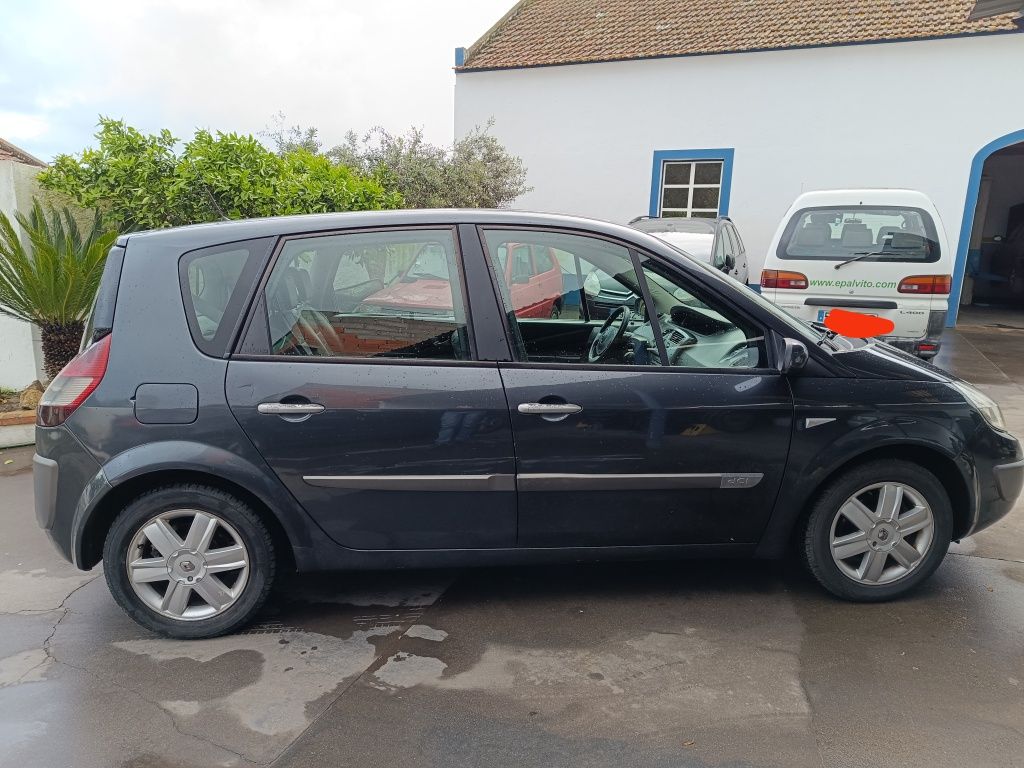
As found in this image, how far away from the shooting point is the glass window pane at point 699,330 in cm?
311

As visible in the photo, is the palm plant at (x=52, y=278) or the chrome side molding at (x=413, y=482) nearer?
the chrome side molding at (x=413, y=482)

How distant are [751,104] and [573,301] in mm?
12002

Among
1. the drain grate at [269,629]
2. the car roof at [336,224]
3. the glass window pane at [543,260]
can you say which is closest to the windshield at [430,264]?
the car roof at [336,224]

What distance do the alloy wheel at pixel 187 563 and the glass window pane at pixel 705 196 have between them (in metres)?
12.9

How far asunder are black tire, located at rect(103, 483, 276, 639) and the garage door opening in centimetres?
1499

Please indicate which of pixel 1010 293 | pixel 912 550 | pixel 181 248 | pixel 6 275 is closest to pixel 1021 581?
Answer: pixel 912 550

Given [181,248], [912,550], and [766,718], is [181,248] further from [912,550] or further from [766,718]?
[912,550]

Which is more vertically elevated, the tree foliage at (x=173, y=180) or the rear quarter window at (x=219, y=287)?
the tree foliage at (x=173, y=180)

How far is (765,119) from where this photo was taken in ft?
44.2

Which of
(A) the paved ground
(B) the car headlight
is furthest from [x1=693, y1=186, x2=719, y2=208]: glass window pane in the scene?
(B) the car headlight

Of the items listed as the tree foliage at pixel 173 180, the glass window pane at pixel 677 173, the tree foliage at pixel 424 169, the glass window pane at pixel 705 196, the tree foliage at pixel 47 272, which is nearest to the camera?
the tree foliage at pixel 47 272

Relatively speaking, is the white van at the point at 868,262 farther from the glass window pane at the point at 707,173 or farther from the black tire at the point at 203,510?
the glass window pane at the point at 707,173

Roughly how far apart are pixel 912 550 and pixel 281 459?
105 inches

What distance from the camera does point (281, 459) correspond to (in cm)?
293
